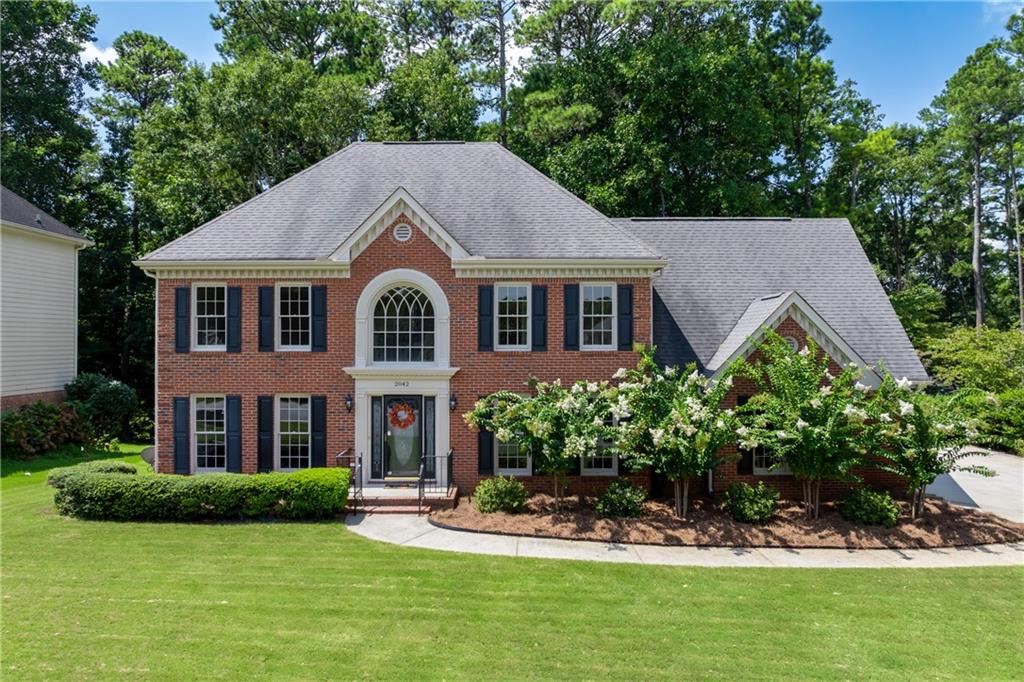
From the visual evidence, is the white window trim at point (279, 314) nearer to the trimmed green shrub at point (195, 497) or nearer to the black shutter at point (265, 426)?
the black shutter at point (265, 426)

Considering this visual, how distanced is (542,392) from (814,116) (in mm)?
31236

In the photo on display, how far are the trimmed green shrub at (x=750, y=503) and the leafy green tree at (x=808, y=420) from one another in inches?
34.1

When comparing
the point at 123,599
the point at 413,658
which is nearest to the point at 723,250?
the point at 413,658

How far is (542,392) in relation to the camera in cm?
1458

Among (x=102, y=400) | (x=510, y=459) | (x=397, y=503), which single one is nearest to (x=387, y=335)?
(x=397, y=503)

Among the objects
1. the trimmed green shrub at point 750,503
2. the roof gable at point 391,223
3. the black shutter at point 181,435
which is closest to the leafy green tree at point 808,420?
the trimmed green shrub at point 750,503

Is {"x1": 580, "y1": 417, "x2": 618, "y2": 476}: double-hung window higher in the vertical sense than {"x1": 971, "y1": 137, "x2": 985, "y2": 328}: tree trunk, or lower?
lower

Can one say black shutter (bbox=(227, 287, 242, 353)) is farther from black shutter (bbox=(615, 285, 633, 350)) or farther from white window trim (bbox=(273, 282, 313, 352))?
black shutter (bbox=(615, 285, 633, 350))

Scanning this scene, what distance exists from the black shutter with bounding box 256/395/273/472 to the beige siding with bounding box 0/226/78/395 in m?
13.4

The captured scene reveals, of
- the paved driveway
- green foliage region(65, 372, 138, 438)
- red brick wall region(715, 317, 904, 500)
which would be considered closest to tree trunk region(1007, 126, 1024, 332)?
the paved driveway

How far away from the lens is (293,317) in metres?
16.3

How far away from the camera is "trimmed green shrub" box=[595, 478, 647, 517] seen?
14.1 metres

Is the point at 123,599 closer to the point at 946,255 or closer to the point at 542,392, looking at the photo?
the point at 542,392

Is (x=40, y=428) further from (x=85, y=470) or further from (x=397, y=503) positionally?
(x=397, y=503)
